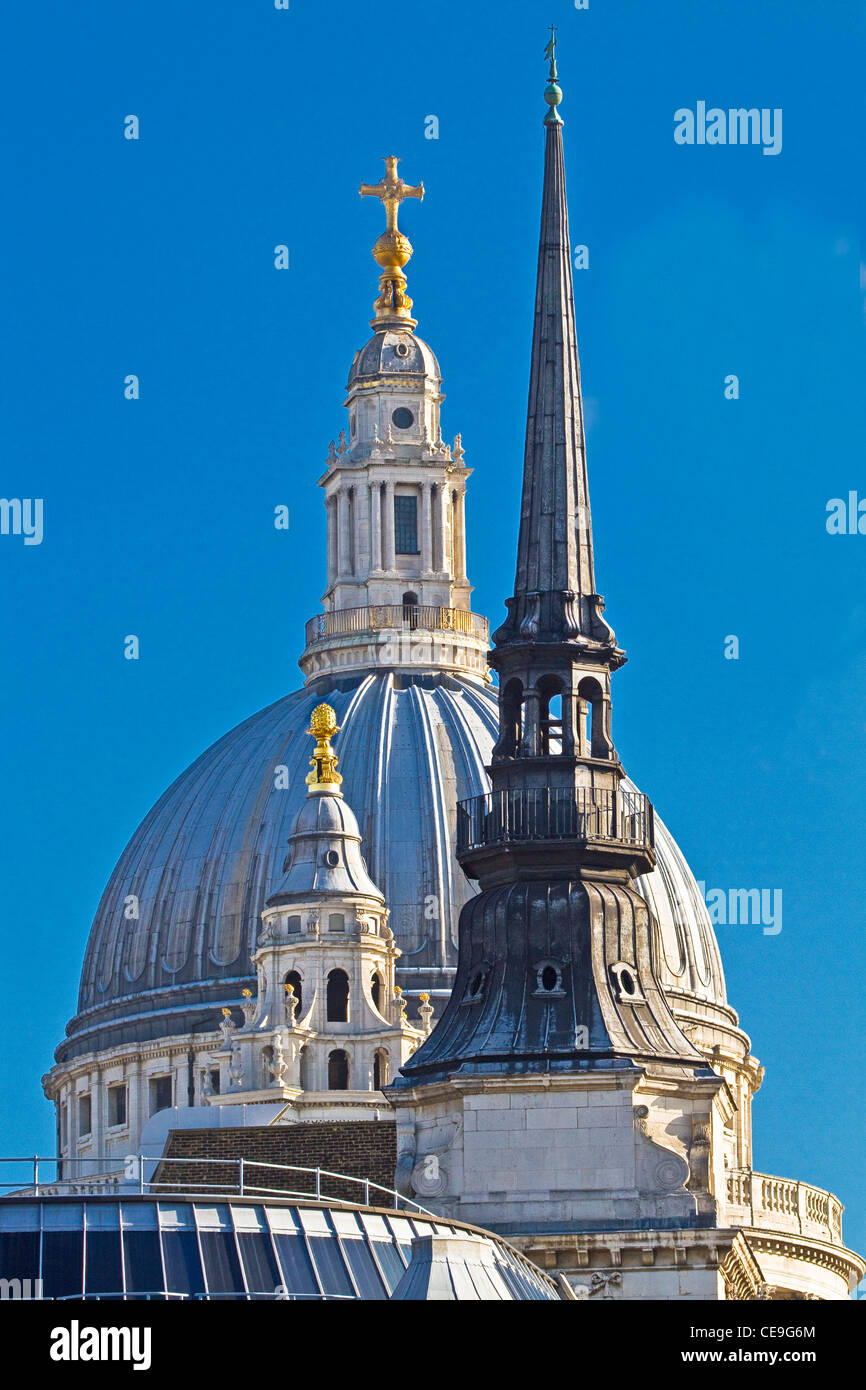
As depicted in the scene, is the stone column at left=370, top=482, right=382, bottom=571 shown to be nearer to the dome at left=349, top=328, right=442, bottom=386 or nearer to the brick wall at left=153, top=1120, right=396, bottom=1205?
the dome at left=349, top=328, right=442, bottom=386

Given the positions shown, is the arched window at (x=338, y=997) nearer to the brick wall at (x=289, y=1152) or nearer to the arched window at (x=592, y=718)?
the brick wall at (x=289, y=1152)

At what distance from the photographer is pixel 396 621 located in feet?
581

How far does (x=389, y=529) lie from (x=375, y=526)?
0.72 metres

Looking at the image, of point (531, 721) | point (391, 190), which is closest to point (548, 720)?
point (531, 721)

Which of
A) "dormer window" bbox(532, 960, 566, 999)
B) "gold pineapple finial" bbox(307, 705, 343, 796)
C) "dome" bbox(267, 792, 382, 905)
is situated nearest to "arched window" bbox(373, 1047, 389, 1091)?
"dome" bbox(267, 792, 382, 905)

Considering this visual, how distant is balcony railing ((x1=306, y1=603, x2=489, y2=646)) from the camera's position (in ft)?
581

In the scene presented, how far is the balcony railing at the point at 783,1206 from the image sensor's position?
152 m

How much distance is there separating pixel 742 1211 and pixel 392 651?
33.3 meters

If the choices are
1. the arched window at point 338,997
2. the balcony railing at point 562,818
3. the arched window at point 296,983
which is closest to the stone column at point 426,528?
the arched window at point 296,983

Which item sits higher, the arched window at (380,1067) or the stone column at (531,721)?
the arched window at (380,1067)

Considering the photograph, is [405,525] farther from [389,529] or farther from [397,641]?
[397,641]

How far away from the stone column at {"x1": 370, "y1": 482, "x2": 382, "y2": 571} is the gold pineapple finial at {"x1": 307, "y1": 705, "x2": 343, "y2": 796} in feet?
73.5

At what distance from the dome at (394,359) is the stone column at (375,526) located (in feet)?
13.3
